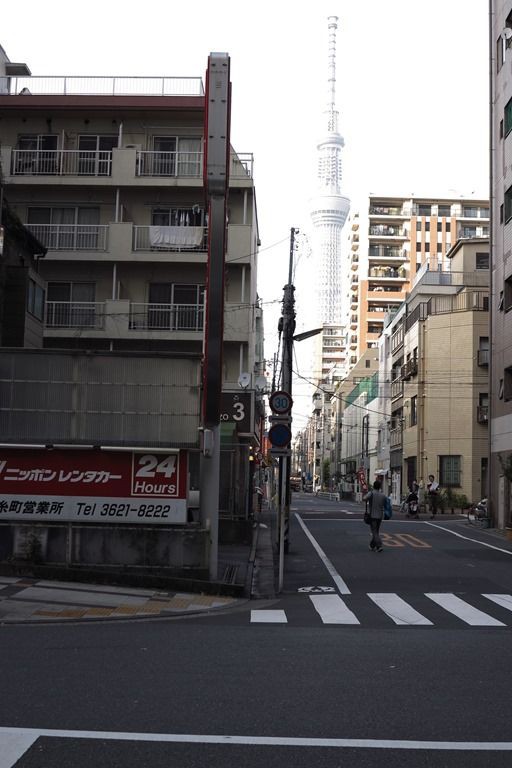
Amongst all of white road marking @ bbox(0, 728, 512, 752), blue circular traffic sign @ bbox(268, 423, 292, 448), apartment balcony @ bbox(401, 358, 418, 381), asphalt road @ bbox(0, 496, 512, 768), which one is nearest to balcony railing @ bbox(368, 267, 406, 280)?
apartment balcony @ bbox(401, 358, 418, 381)

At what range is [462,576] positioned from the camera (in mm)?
18703

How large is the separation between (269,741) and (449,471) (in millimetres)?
51621

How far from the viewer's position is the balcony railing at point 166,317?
34.4 m

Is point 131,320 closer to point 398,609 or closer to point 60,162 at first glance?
point 60,162

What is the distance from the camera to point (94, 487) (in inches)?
649

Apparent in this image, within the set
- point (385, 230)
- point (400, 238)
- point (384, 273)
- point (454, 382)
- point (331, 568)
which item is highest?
point (385, 230)

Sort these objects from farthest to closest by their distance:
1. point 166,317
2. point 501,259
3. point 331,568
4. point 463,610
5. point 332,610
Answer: point 501,259, point 166,317, point 331,568, point 463,610, point 332,610

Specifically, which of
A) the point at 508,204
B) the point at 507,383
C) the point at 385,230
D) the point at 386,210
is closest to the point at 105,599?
the point at 507,383

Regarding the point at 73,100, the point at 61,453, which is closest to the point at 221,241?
the point at 61,453

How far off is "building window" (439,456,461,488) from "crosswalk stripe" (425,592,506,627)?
40684mm

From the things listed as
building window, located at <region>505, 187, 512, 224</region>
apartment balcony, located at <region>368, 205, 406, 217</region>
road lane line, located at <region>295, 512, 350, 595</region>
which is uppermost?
apartment balcony, located at <region>368, 205, 406, 217</region>

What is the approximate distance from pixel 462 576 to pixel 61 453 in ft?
28.9

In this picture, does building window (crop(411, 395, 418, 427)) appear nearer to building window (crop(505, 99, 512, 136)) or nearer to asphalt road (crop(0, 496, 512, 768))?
building window (crop(505, 99, 512, 136))

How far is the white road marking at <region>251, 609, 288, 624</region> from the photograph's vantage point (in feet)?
40.6
